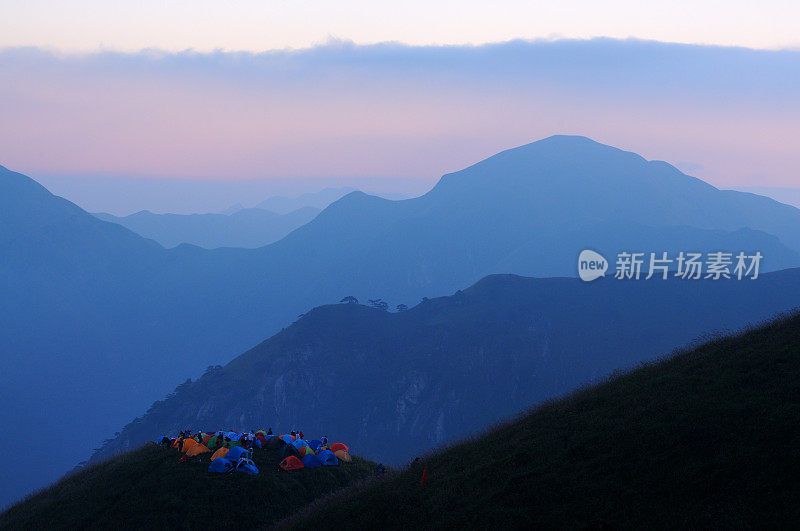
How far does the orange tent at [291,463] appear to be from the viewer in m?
40.1

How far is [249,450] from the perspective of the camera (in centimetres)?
4028

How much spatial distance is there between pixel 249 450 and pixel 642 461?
85.8ft

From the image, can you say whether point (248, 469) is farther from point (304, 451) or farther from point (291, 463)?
point (304, 451)

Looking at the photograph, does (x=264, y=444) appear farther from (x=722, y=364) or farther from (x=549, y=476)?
(x=722, y=364)

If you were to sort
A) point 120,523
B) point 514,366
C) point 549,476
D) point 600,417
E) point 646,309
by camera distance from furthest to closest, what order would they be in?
point 646,309 < point 514,366 < point 120,523 < point 600,417 < point 549,476

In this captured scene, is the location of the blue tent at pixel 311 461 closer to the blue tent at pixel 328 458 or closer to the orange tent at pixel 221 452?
the blue tent at pixel 328 458

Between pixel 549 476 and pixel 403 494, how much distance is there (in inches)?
250

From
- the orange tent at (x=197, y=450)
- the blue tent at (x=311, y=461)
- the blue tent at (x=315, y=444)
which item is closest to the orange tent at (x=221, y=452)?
the orange tent at (x=197, y=450)

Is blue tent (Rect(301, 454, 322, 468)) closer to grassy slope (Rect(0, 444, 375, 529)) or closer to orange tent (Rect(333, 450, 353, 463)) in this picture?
grassy slope (Rect(0, 444, 375, 529))

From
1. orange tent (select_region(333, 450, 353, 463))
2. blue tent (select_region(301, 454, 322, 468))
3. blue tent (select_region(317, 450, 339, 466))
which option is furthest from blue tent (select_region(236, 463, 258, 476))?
orange tent (select_region(333, 450, 353, 463))

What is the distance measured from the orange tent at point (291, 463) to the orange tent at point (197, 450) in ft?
16.7

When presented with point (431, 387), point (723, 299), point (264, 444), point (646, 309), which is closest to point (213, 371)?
point (431, 387)

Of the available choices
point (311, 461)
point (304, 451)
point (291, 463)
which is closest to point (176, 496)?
point (291, 463)

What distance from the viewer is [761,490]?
56.5ft
